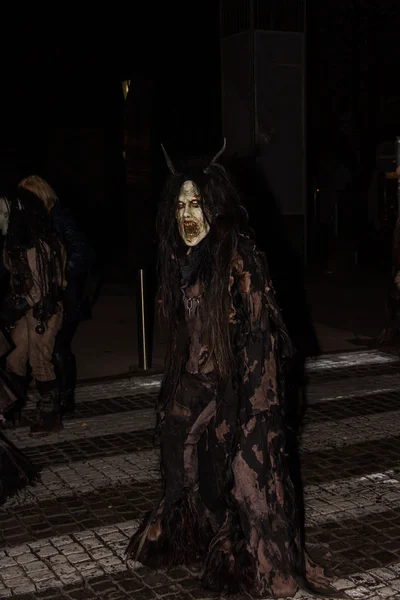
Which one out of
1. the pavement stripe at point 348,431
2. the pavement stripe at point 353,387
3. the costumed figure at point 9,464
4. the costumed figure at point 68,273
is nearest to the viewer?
the costumed figure at point 9,464

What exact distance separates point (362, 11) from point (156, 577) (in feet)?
75.6

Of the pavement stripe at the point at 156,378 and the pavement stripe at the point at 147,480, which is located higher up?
the pavement stripe at the point at 156,378

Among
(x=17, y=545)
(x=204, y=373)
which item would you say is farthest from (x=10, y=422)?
(x=204, y=373)

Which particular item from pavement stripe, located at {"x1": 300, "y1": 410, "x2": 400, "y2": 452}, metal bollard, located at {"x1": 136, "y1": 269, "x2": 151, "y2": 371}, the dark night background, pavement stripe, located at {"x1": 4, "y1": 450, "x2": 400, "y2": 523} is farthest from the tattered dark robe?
the dark night background

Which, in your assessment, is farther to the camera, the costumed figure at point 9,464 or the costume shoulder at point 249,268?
the costumed figure at point 9,464

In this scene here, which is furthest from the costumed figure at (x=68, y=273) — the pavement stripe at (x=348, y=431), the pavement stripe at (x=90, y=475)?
the pavement stripe at (x=348, y=431)

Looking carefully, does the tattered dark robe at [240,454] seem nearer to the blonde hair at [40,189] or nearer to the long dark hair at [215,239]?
the long dark hair at [215,239]

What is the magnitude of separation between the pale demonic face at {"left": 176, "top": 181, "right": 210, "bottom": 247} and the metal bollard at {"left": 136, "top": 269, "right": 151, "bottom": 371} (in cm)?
527

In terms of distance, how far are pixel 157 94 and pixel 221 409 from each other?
58.8 ft

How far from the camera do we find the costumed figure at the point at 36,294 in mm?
6453

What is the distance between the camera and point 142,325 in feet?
29.8

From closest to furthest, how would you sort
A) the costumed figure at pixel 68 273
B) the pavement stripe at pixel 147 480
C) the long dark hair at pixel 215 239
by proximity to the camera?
A: the long dark hair at pixel 215 239
the pavement stripe at pixel 147 480
the costumed figure at pixel 68 273

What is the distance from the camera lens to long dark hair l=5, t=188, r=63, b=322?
6.43 meters

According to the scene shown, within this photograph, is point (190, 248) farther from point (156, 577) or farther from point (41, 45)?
point (41, 45)
